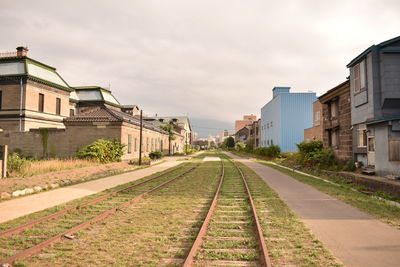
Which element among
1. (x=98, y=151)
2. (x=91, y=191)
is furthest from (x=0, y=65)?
(x=91, y=191)

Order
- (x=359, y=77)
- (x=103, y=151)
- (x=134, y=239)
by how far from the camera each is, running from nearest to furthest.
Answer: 1. (x=134, y=239)
2. (x=359, y=77)
3. (x=103, y=151)

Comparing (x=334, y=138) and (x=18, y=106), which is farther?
(x=18, y=106)

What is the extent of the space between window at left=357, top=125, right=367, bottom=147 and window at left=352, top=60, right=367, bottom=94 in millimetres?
2390

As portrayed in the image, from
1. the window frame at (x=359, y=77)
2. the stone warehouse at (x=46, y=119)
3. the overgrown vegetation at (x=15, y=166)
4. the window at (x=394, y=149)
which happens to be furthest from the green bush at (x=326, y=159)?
the overgrown vegetation at (x=15, y=166)

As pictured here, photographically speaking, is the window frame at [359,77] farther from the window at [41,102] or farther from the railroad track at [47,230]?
the window at [41,102]

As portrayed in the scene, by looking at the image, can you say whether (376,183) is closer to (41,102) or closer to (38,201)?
→ (38,201)

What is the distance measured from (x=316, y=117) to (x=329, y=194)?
2590cm

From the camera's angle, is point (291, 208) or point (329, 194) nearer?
point (291, 208)

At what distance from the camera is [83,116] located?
27109mm

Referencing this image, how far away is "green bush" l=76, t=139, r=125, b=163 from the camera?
71.2 ft

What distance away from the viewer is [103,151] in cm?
2233

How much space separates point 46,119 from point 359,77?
1308 inches

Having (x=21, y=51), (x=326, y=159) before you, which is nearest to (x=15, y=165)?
(x=326, y=159)

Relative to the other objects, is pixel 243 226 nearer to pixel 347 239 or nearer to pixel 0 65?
pixel 347 239
